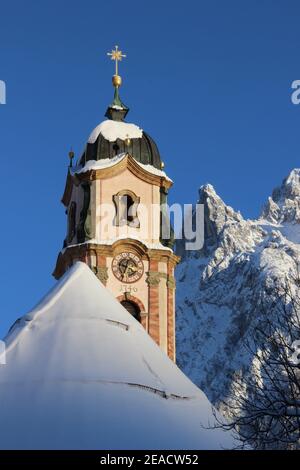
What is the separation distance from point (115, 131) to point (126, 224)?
13.1ft

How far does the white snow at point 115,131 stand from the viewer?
3609cm

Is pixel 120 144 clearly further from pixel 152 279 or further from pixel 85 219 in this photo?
pixel 152 279

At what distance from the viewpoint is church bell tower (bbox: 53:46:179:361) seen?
1314 inches

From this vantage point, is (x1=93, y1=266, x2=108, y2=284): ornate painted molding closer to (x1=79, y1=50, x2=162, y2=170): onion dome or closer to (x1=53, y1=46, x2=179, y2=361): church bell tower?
(x1=53, y1=46, x2=179, y2=361): church bell tower

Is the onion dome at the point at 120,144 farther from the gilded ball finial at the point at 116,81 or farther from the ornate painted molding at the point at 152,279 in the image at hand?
the ornate painted molding at the point at 152,279

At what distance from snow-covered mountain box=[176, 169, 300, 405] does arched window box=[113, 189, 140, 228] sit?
302 ft

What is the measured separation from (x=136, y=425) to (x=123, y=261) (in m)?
16.5

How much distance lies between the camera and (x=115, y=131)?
36406 millimetres

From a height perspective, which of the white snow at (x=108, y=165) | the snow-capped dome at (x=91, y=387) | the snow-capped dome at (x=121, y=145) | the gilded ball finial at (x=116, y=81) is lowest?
the snow-capped dome at (x=91, y=387)

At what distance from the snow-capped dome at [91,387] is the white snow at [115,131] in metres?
15.3

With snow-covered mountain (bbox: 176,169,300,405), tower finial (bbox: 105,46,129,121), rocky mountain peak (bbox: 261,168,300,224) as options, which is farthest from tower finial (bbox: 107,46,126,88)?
rocky mountain peak (bbox: 261,168,300,224)
